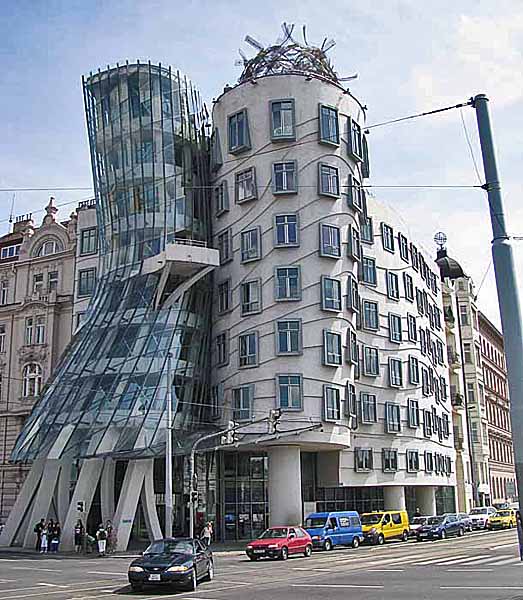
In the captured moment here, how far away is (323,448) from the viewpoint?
51.5 meters

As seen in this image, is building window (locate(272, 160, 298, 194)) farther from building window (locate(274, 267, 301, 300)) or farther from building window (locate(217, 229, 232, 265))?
building window (locate(274, 267, 301, 300))

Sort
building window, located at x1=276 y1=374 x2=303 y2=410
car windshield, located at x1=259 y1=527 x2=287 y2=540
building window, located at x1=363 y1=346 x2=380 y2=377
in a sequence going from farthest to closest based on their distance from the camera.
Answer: building window, located at x1=363 y1=346 x2=380 y2=377, building window, located at x1=276 y1=374 x2=303 y2=410, car windshield, located at x1=259 y1=527 x2=287 y2=540

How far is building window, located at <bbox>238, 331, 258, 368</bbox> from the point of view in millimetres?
50719

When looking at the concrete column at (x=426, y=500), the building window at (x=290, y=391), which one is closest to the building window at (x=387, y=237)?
the building window at (x=290, y=391)

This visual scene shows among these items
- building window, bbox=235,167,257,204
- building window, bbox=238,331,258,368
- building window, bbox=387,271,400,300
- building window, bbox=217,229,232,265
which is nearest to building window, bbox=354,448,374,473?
building window, bbox=238,331,258,368

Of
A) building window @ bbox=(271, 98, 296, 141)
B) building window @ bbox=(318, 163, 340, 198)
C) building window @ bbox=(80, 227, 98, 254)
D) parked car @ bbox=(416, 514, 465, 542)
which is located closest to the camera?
parked car @ bbox=(416, 514, 465, 542)

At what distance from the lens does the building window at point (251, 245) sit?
52.3 metres

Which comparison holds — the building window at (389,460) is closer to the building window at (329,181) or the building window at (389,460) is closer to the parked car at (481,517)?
the parked car at (481,517)

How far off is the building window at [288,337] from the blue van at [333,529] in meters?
10.4

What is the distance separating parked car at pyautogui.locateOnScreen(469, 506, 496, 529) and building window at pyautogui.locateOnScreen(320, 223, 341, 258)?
23851mm

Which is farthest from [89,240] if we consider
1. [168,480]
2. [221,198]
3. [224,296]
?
[168,480]

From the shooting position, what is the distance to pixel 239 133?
179 feet

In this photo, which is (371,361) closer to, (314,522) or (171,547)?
(314,522)

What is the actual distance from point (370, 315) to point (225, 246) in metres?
12.8
